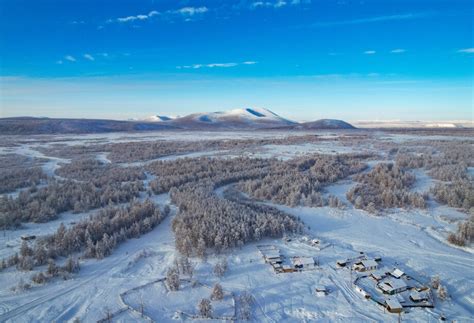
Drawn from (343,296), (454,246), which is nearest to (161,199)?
(343,296)

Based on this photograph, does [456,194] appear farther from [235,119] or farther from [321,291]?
[235,119]

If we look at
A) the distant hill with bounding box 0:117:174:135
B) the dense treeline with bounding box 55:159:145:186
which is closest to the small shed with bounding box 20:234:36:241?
the dense treeline with bounding box 55:159:145:186

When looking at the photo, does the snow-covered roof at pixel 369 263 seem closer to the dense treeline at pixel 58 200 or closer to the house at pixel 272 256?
the house at pixel 272 256

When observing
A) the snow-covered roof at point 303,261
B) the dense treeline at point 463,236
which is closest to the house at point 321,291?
the snow-covered roof at point 303,261

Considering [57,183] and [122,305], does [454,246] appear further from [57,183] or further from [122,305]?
[57,183]

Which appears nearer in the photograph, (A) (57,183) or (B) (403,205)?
(B) (403,205)

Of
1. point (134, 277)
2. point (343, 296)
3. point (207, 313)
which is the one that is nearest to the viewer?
point (207, 313)

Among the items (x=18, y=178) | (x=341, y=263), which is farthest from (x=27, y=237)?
(x=18, y=178)
